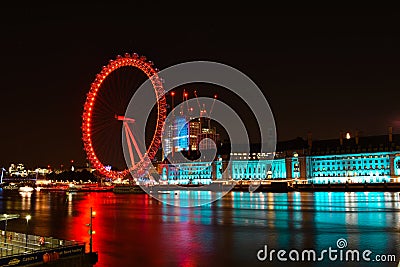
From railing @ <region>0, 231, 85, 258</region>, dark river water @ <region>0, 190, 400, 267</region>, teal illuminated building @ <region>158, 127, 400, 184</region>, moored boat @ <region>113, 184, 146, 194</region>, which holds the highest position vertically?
teal illuminated building @ <region>158, 127, 400, 184</region>

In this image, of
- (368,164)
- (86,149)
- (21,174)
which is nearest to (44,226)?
(86,149)

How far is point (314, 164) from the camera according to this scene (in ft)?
367

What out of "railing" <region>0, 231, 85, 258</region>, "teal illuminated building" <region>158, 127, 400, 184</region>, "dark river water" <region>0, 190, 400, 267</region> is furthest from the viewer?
"teal illuminated building" <region>158, 127, 400, 184</region>

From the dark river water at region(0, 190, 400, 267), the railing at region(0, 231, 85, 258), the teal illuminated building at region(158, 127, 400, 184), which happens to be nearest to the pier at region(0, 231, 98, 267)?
the railing at region(0, 231, 85, 258)

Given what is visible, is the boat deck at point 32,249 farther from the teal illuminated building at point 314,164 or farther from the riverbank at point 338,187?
the teal illuminated building at point 314,164

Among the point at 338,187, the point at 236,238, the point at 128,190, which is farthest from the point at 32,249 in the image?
the point at 338,187

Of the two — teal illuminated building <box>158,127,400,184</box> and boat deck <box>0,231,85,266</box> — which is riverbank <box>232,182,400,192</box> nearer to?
teal illuminated building <box>158,127,400,184</box>

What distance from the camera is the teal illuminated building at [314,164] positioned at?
98.8 m

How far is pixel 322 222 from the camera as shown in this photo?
2867 cm

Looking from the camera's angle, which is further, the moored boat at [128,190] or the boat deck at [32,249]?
the moored boat at [128,190]

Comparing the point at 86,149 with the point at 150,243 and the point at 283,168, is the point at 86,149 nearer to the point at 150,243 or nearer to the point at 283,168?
the point at 150,243

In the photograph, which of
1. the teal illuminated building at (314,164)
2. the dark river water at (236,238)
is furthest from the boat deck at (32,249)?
the teal illuminated building at (314,164)

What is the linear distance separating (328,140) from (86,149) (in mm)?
80844

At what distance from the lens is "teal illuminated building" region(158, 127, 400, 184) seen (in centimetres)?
9875
